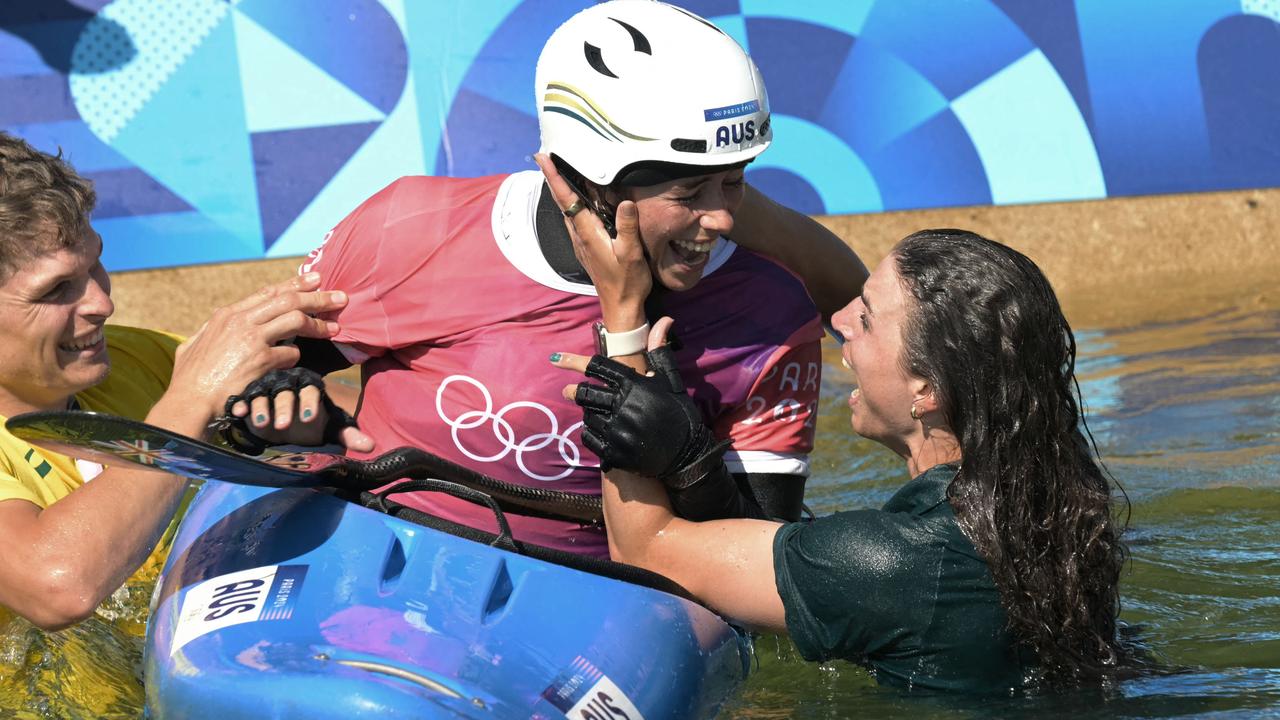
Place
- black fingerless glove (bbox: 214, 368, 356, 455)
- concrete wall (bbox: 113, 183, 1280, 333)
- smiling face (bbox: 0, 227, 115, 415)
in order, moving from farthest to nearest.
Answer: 1. concrete wall (bbox: 113, 183, 1280, 333)
2. smiling face (bbox: 0, 227, 115, 415)
3. black fingerless glove (bbox: 214, 368, 356, 455)

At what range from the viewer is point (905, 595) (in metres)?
2.92

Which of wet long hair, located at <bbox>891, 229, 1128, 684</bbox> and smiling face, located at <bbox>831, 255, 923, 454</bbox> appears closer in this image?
wet long hair, located at <bbox>891, 229, 1128, 684</bbox>

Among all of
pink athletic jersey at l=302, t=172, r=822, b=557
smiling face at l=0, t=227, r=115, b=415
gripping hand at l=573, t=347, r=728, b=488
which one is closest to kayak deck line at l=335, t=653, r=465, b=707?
gripping hand at l=573, t=347, r=728, b=488

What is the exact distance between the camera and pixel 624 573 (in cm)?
301

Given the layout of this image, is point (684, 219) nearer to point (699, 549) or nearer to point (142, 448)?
point (699, 549)

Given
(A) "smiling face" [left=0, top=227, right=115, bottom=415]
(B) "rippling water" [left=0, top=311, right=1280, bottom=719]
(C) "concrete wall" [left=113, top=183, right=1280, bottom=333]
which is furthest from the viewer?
(C) "concrete wall" [left=113, top=183, right=1280, bottom=333]

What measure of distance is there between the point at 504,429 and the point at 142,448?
954 mm

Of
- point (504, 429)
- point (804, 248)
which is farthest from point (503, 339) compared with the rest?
point (804, 248)

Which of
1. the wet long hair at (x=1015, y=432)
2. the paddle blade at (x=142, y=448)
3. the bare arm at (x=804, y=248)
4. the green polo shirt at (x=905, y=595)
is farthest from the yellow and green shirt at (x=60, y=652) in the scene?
the wet long hair at (x=1015, y=432)

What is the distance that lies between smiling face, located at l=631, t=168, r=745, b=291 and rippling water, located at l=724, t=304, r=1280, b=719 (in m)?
1.04

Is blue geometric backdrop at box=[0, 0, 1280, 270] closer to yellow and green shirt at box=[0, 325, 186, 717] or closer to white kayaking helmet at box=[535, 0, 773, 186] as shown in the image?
yellow and green shirt at box=[0, 325, 186, 717]

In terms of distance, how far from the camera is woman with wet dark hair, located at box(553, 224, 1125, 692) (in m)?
2.95

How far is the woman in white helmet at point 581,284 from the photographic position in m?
3.17

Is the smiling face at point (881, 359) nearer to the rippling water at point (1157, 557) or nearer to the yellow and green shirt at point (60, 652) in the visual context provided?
the rippling water at point (1157, 557)
